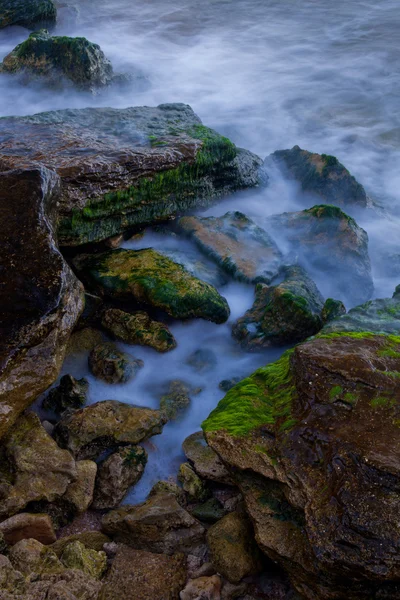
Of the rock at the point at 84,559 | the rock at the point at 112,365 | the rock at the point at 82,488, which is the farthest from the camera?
the rock at the point at 112,365

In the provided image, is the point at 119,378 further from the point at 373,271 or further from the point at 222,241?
the point at 373,271

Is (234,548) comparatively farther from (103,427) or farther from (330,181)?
(330,181)

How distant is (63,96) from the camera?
11000mm

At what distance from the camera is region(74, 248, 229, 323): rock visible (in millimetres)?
5539

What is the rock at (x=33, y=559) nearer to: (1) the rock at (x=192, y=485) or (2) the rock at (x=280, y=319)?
(1) the rock at (x=192, y=485)

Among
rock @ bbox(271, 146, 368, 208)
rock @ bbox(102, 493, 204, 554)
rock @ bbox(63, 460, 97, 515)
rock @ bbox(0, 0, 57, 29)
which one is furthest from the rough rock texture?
rock @ bbox(0, 0, 57, 29)

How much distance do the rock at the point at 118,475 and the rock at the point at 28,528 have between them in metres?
0.43

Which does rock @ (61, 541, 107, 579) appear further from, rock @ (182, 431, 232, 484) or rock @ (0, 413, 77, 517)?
rock @ (182, 431, 232, 484)

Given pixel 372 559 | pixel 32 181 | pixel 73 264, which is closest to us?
pixel 372 559

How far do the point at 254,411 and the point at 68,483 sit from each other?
52.4 inches

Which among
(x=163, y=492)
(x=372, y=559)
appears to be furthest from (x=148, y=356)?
(x=372, y=559)

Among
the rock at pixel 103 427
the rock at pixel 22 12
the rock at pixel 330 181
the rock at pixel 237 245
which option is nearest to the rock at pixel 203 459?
the rock at pixel 103 427

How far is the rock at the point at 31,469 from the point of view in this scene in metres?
3.73

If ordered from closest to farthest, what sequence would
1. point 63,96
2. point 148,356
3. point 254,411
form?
1. point 254,411
2. point 148,356
3. point 63,96
